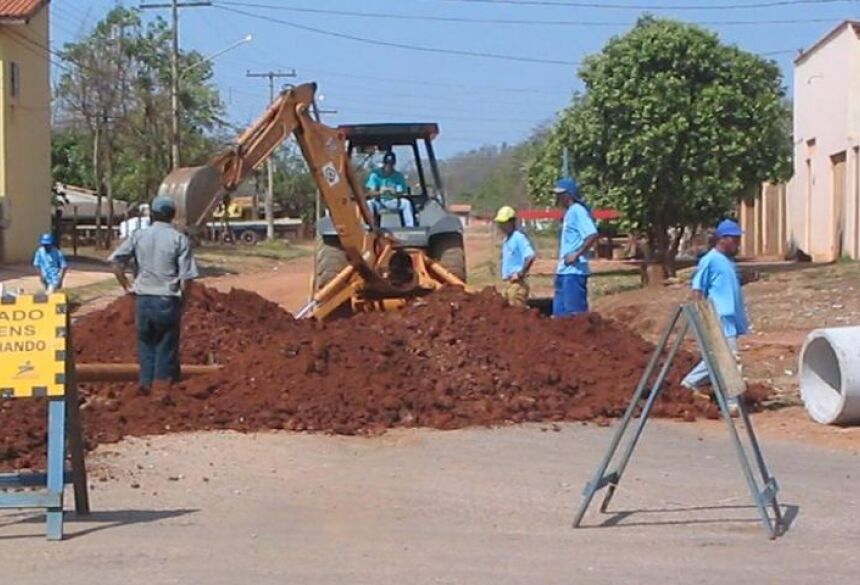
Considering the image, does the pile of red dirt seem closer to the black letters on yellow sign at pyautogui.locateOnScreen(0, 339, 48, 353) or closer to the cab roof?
the black letters on yellow sign at pyautogui.locateOnScreen(0, 339, 48, 353)

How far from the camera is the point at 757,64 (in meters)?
36.3

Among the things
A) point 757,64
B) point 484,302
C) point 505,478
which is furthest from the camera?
point 757,64

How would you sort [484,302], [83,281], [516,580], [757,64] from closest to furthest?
[516,580] < [484,302] < [757,64] < [83,281]

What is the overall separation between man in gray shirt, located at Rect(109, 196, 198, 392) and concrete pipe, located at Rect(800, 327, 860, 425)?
17.8 feet

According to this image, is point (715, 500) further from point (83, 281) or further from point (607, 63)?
point (83, 281)

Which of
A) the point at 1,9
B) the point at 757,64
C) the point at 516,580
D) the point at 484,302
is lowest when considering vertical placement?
the point at 516,580

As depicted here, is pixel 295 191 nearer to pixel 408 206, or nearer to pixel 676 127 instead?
pixel 676 127

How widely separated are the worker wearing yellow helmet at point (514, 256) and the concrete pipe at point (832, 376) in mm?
3237

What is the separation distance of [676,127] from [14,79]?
22080 mm

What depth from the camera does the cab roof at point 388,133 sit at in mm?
19297

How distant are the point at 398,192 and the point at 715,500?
10483 millimetres

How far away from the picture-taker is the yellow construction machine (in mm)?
17391

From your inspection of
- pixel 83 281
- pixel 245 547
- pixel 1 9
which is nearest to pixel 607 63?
pixel 83 281

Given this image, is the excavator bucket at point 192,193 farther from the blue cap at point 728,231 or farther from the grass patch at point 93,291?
the grass patch at point 93,291
